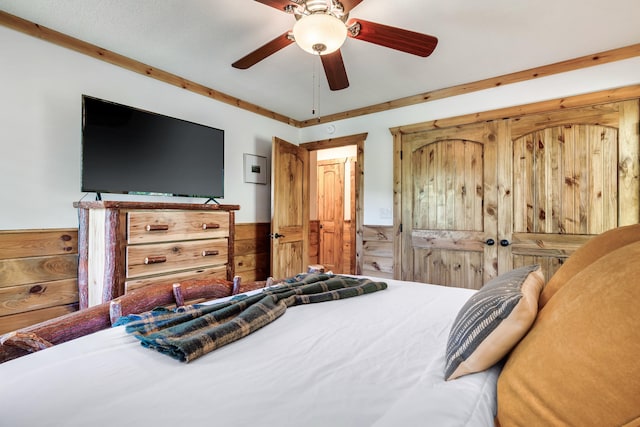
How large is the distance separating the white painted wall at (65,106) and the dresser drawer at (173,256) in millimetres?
684

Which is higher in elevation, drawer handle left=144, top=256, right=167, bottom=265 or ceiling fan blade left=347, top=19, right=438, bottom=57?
ceiling fan blade left=347, top=19, right=438, bottom=57

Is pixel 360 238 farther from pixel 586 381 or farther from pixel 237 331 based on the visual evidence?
pixel 586 381

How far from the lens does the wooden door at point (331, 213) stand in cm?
562

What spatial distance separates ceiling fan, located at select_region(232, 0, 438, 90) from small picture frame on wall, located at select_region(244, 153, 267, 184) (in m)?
1.79

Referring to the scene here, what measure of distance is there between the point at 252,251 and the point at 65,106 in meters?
2.14

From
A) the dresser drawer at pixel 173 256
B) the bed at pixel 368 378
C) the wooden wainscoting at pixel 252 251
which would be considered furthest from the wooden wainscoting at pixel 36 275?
the bed at pixel 368 378

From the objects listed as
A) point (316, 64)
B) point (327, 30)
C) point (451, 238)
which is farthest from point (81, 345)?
point (451, 238)

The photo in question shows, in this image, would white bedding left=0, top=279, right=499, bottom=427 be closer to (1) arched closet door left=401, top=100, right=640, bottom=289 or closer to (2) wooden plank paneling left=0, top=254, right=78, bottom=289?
(2) wooden plank paneling left=0, top=254, right=78, bottom=289

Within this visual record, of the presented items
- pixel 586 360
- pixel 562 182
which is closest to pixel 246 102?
pixel 562 182

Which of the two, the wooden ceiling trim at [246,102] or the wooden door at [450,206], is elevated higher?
the wooden ceiling trim at [246,102]

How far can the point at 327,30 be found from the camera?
152 centimetres

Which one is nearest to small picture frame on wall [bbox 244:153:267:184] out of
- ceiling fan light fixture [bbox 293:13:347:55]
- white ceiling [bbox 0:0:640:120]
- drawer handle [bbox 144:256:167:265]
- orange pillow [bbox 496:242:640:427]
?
white ceiling [bbox 0:0:640:120]

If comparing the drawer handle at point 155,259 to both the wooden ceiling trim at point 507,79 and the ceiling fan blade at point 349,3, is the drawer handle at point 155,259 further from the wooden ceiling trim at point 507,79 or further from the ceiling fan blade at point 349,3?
the wooden ceiling trim at point 507,79

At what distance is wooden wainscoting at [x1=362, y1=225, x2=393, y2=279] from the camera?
11.5ft
